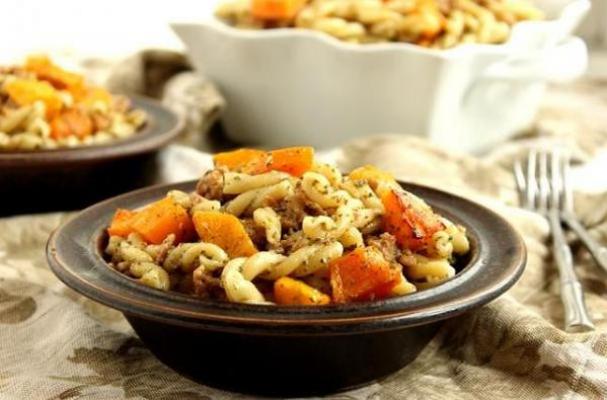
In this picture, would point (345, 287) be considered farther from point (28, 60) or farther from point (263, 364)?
point (28, 60)

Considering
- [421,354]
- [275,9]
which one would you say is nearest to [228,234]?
[421,354]

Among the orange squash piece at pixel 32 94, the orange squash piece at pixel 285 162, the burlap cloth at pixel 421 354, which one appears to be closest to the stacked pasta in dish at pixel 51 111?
the orange squash piece at pixel 32 94

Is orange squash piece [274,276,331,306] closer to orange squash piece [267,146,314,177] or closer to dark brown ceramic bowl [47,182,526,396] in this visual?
dark brown ceramic bowl [47,182,526,396]

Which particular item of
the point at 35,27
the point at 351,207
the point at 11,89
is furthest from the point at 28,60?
the point at 35,27

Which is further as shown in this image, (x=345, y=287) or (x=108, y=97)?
(x=108, y=97)

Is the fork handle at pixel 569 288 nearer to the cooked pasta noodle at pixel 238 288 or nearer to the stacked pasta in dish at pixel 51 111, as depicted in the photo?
the cooked pasta noodle at pixel 238 288

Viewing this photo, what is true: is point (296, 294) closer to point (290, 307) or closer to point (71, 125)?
point (290, 307)
